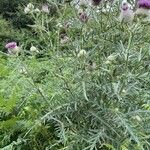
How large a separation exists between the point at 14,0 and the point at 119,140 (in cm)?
1058

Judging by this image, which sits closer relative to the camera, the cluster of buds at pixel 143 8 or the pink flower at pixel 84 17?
the cluster of buds at pixel 143 8

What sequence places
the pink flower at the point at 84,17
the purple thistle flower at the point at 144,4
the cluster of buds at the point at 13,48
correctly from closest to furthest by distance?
the purple thistle flower at the point at 144,4 → the cluster of buds at the point at 13,48 → the pink flower at the point at 84,17

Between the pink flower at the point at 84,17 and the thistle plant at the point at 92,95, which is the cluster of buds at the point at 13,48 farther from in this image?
the pink flower at the point at 84,17

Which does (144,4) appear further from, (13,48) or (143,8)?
(13,48)

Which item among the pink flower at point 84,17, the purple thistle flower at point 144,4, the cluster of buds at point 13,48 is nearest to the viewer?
the purple thistle flower at point 144,4

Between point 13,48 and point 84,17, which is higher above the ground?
point 84,17

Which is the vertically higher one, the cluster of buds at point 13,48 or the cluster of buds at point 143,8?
the cluster of buds at point 143,8

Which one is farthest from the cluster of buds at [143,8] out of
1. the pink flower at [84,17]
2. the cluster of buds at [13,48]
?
the cluster of buds at [13,48]

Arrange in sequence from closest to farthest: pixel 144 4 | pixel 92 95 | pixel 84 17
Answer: pixel 144 4 → pixel 92 95 → pixel 84 17

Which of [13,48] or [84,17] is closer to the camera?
[13,48]

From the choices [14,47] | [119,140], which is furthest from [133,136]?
[14,47]

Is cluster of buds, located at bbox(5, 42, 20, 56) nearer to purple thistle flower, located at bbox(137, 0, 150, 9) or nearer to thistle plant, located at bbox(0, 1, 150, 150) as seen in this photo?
thistle plant, located at bbox(0, 1, 150, 150)

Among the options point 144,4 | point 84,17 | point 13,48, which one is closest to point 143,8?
point 144,4

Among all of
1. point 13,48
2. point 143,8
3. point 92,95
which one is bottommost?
point 92,95
